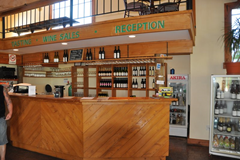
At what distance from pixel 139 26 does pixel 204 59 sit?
7.07ft

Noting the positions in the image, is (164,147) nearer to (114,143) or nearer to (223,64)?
(114,143)

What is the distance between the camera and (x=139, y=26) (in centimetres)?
362

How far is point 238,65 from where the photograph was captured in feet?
12.5

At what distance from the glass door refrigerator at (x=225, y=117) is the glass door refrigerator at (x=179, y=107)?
3.94 feet

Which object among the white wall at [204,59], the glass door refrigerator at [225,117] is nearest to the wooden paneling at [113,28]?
the white wall at [204,59]

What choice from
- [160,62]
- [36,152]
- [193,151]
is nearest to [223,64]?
[160,62]

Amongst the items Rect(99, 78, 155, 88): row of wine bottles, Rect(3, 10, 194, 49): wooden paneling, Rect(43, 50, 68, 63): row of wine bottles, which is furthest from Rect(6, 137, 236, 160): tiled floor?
Rect(43, 50, 68, 63): row of wine bottles

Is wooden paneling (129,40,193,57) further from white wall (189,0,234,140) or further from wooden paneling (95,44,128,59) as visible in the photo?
white wall (189,0,234,140)

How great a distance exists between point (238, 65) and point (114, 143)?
122 inches

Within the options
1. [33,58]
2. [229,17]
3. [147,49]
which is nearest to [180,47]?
[147,49]

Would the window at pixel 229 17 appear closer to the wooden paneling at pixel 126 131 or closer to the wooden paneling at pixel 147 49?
the wooden paneling at pixel 147 49

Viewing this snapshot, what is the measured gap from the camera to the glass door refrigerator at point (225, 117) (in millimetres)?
3953

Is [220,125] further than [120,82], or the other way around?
[120,82]

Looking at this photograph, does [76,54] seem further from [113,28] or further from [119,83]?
[113,28]
